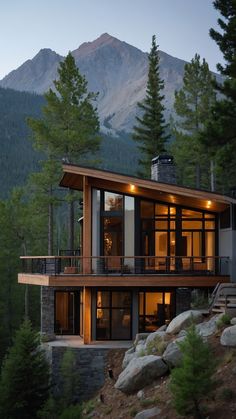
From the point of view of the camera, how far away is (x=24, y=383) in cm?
1927

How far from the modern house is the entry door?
82cm

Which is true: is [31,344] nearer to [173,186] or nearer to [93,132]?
[173,186]

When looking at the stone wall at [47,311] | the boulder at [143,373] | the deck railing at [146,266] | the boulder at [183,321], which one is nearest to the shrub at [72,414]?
the boulder at [143,373]

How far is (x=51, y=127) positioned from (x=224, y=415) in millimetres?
24266

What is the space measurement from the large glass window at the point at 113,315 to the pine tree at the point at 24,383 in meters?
3.63

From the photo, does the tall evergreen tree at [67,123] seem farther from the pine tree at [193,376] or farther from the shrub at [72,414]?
the pine tree at [193,376]

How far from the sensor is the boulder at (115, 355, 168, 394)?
54.1 ft

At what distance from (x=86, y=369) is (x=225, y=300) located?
5.52 meters

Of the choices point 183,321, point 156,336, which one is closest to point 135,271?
point 156,336

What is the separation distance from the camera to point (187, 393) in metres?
12.9

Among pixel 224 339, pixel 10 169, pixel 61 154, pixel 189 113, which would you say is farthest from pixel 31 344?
pixel 10 169

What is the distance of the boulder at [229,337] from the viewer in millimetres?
15875

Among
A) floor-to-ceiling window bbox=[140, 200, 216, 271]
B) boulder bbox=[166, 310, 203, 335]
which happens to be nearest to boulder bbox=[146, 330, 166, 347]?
boulder bbox=[166, 310, 203, 335]

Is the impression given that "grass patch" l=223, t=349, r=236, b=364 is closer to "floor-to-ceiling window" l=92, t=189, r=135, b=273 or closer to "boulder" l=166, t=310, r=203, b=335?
"boulder" l=166, t=310, r=203, b=335
